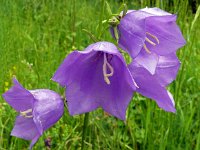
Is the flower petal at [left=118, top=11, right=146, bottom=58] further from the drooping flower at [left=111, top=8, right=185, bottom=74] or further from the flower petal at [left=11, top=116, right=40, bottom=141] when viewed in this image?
the flower petal at [left=11, top=116, right=40, bottom=141]

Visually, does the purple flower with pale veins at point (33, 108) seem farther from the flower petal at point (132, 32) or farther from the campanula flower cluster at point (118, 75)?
the flower petal at point (132, 32)

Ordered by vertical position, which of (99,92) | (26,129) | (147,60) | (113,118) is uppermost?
(147,60)

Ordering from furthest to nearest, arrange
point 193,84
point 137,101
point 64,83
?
Result: point 193,84 < point 137,101 < point 64,83

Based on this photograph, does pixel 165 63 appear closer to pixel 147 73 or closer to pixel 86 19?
pixel 147 73

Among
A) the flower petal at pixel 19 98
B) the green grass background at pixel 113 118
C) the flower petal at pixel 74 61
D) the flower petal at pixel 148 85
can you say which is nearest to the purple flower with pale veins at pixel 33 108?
the flower petal at pixel 19 98

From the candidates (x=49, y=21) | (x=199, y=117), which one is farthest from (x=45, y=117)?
(x=49, y=21)

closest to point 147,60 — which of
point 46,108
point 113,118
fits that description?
point 46,108

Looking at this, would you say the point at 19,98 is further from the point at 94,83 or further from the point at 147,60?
the point at 147,60
